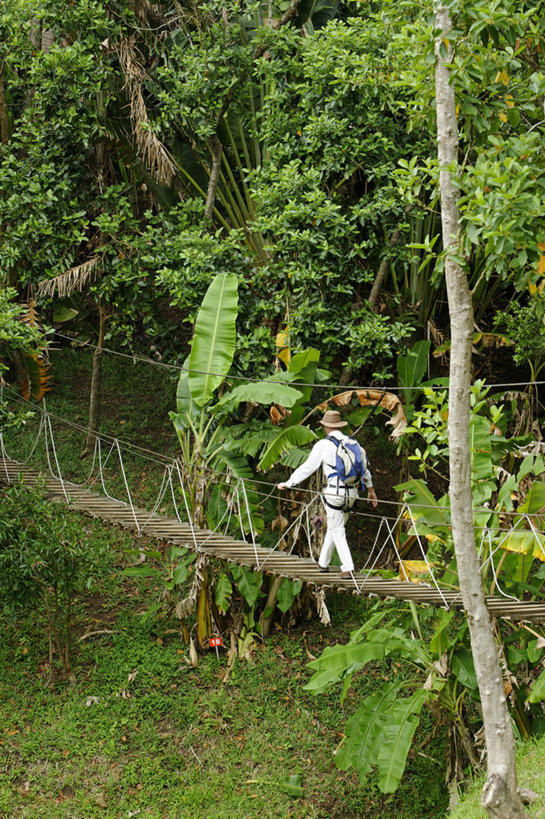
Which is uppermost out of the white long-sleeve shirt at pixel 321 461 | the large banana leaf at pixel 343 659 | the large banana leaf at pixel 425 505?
the white long-sleeve shirt at pixel 321 461

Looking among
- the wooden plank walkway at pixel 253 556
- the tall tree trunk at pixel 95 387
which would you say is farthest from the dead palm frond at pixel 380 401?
the tall tree trunk at pixel 95 387

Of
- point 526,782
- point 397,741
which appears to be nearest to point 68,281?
point 397,741

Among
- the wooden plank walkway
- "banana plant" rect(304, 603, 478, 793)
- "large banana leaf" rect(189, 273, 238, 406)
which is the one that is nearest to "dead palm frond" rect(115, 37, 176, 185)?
"large banana leaf" rect(189, 273, 238, 406)

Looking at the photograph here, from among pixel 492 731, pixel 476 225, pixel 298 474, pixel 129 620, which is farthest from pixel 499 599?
pixel 129 620

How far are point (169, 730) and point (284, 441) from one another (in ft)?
6.74

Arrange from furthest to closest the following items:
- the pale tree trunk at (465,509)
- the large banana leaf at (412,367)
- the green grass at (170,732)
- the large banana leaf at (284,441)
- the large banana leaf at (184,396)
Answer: the large banana leaf at (412,367), the large banana leaf at (184,396), the large banana leaf at (284,441), the green grass at (170,732), the pale tree trunk at (465,509)

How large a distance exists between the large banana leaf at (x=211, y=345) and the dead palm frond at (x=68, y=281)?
1475mm

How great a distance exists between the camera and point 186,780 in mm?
5352

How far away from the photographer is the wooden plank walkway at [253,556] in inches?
169

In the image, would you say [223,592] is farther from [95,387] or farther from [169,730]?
[95,387]

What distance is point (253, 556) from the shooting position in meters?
5.00

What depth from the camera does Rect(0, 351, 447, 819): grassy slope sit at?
17.1ft

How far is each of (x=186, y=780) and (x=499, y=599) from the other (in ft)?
7.84

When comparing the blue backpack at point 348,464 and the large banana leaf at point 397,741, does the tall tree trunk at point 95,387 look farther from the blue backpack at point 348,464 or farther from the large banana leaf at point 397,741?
the large banana leaf at point 397,741
